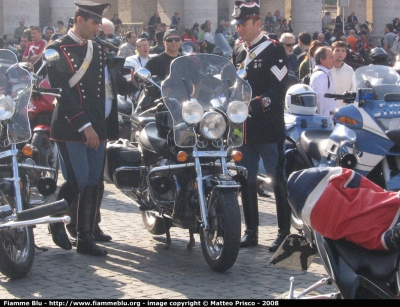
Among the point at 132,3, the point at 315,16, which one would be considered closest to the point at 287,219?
the point at 315,16

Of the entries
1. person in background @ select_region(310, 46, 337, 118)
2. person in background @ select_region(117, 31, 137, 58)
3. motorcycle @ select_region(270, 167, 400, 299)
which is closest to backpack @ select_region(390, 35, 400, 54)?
person in background @ select_region(117, 31, 137, 58)

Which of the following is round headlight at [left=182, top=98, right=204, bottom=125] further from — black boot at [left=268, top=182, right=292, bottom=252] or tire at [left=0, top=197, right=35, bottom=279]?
tire at [left=0, top=197, right=35, bottom=279]

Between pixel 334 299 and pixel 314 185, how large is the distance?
20.5 inches

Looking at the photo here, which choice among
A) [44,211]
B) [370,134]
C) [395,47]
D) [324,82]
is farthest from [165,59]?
[395,47]

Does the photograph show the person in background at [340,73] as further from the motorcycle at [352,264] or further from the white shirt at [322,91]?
the motorcycle at [352,264]

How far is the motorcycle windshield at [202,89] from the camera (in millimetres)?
6470

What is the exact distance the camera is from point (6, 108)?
6250 mm

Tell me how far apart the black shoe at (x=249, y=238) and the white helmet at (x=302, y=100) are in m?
2.44

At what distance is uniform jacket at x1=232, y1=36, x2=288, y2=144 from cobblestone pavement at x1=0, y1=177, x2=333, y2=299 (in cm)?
92

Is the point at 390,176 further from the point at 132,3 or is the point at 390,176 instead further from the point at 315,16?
the point at 132,3

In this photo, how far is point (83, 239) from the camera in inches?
268

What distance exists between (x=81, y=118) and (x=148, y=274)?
1.30 metres

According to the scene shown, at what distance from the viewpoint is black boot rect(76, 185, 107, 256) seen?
679cm

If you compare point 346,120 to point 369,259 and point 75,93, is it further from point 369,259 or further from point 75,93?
point 369,259
